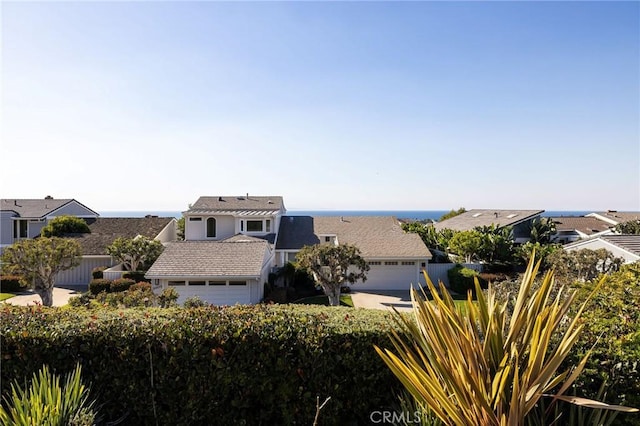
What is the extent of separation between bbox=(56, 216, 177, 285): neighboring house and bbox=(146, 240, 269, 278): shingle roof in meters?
7.98

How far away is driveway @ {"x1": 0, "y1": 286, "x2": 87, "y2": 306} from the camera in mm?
18353

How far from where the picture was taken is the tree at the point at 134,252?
2147 cm

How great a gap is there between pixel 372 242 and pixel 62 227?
78.1 ft

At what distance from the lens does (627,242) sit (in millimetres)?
19031

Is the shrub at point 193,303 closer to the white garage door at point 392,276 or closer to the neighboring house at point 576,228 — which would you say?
the white garage door at point 392,276

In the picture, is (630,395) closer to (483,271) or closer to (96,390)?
(96,390)

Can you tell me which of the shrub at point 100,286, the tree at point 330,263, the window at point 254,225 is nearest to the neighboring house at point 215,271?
the tree at point 330,263

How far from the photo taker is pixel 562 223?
124ft

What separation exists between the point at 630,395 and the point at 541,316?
192 centimetres

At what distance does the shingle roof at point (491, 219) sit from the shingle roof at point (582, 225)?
18.4ft

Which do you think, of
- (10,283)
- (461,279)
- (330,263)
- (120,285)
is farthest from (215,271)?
(461,279)

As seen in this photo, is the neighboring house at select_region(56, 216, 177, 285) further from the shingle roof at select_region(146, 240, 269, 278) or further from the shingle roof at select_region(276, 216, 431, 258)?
the shingle roof at select_region(276, 216, 431, 258)

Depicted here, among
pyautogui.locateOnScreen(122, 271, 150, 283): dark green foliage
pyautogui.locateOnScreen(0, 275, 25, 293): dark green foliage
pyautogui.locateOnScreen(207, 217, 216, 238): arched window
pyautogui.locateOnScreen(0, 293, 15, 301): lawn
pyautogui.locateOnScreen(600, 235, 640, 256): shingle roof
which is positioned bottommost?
pyautogui.locateOnScreen(0, 293, 15, 301): lawn

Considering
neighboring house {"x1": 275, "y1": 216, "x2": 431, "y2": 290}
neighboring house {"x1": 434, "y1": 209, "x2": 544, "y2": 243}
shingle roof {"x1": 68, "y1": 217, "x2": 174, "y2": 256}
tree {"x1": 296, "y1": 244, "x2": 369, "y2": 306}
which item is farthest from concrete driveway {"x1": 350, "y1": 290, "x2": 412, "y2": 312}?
shingle roof {"x1": 68, "y1": 217, "x2": 174, "y2": 256}
